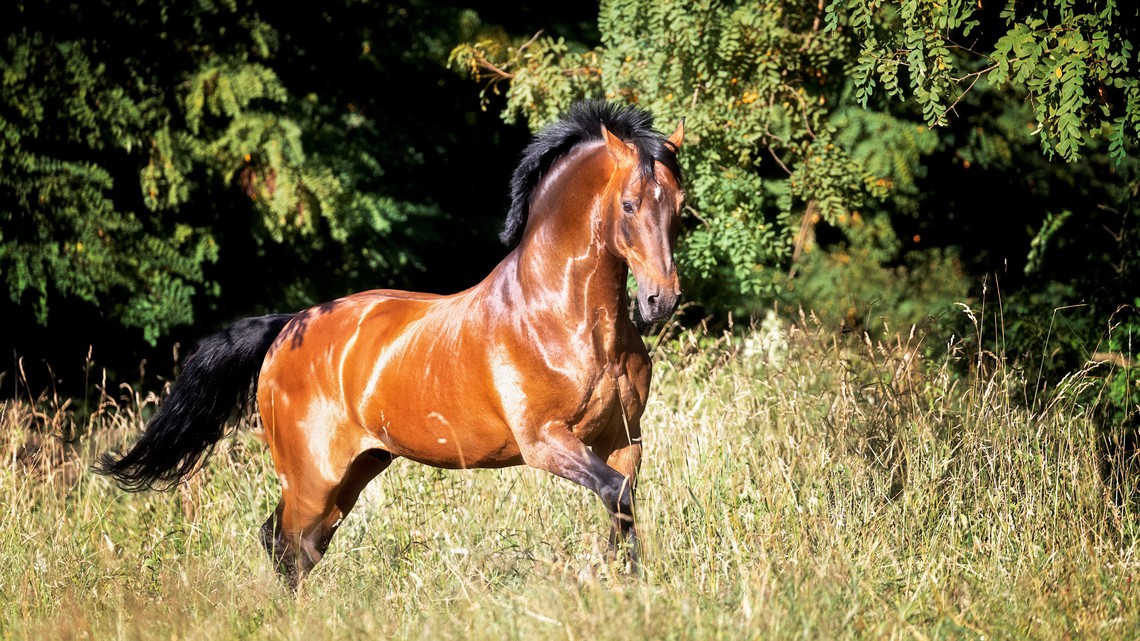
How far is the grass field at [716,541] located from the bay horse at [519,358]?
36 centimetres

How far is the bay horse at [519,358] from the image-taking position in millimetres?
4387

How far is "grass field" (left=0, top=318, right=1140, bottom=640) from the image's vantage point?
3949 millimetres

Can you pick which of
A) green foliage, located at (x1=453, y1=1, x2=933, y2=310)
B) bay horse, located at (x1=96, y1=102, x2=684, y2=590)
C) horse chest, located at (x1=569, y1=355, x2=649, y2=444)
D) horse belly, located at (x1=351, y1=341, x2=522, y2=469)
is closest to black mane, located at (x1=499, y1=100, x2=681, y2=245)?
bay horse, located at (x1=96, y1=102, x2=684, y2=590)

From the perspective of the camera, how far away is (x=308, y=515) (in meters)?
5.51

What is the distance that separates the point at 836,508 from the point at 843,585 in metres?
0.91

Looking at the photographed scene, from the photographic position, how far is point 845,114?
33.7ft

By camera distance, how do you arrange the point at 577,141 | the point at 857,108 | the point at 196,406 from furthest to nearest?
the point at 857,108 < the point at 196,406 < the point at 577,141

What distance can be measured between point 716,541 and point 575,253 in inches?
54.9

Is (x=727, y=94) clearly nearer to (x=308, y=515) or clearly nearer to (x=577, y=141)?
(x=577, y=141)

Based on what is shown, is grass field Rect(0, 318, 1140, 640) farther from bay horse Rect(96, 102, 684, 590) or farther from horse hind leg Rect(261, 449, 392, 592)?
bay horse Rect(96, 102, 684, 590)

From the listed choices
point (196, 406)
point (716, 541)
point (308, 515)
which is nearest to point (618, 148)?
point (716, 541)

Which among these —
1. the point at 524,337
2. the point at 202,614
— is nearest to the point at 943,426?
the point at 524,337

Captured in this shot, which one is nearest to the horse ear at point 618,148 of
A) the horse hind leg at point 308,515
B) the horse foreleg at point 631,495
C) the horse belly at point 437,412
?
the horse belly at point 437,412

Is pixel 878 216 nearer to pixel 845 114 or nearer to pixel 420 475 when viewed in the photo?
pixel 845 114
